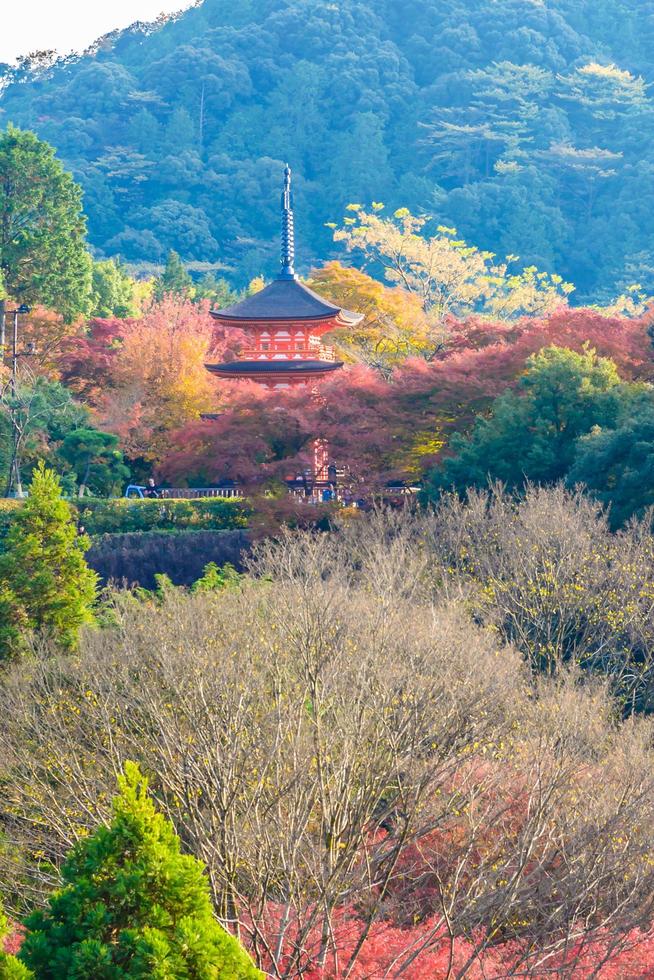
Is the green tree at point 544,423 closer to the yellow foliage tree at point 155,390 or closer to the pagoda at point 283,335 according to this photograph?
the pagoda at point 283,335

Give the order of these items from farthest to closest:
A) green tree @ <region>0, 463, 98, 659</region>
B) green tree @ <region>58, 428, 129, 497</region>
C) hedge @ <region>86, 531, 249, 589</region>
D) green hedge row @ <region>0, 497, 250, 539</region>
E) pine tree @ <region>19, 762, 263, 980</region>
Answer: green tree @ <region>58, 428, 129, 497</region> → green hedge row @ <region>0, 497, 250, 539</region> → hedge @ <region>86, 531, 249, 589</region> → green tree @ <region>0, 463, 98, 659</region> → pine tree @ <region>19, 762, 263, 980</region>

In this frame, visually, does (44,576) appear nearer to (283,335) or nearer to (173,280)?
(283,335)

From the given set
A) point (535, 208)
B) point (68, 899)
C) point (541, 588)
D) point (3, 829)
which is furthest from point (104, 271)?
point (68, 899)

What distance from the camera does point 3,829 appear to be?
16.2 meters

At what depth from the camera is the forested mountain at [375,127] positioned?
79.0m

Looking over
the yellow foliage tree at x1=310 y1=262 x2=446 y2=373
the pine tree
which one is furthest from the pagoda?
the pine tree

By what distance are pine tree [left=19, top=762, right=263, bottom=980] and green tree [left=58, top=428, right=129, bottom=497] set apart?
2623cm

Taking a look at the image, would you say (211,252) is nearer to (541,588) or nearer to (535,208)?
(535,208)

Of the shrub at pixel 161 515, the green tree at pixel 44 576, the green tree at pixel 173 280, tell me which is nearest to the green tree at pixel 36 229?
the shrub at pixel 161 515

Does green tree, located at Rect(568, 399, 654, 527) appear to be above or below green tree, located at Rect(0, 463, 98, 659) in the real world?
above

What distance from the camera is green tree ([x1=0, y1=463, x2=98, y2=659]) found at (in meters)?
20.8

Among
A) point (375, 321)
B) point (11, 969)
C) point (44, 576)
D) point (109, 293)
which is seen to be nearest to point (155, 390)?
point (375, 321)

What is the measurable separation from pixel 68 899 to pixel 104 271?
45.8 meters

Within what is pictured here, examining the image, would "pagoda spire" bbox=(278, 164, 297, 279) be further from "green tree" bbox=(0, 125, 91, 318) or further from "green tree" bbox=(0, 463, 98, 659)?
"green tree" bbox=(0, 463, 98, 659)
